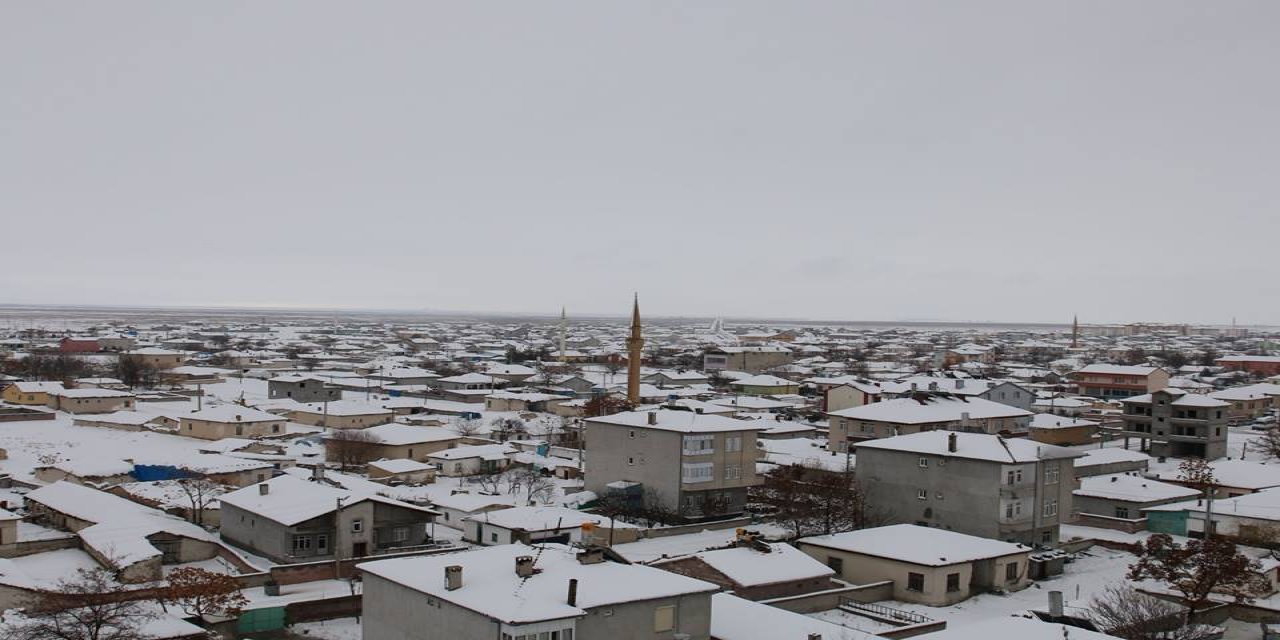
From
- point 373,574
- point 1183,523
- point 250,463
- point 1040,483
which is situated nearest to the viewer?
point 373,574

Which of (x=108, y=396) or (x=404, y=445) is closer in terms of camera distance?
(x=404, y=445)

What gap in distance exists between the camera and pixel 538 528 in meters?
29.8

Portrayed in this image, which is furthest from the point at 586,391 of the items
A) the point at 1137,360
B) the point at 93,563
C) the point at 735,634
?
the point at 1137,360

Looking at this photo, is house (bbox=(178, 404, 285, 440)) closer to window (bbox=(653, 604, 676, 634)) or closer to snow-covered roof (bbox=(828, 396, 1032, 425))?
snow-covered roof (bbox=(828, 396, 1032, 425))

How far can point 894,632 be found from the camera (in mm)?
21859

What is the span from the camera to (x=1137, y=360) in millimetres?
137000

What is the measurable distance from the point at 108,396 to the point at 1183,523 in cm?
5333

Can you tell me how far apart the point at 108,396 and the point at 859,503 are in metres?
44.5

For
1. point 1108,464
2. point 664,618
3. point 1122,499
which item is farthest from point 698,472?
point 1108,464

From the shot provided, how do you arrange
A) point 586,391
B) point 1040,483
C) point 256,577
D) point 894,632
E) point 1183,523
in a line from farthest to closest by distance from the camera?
point 586,391
point 1183,523
point 1040,483
point 256,577
point 894,632

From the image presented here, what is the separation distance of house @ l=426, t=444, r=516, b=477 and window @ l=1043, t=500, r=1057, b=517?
22.0 metres

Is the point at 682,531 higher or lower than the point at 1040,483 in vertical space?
lower

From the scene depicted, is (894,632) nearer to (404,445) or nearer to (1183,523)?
(1183,523)

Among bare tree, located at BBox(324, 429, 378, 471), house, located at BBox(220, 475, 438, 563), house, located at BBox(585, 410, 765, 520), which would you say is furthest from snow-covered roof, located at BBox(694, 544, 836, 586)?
bare tree, located at BBox(324, 429, 378, 471)
